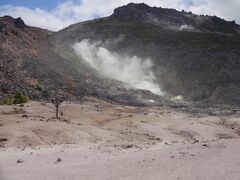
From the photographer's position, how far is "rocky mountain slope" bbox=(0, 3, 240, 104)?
54094mm

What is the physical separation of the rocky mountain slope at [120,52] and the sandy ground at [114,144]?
31.9ft

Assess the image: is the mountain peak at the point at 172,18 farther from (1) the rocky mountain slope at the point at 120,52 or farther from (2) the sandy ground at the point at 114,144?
(2) the sandy ground at the point at 114,144

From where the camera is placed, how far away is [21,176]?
18016 millimetres

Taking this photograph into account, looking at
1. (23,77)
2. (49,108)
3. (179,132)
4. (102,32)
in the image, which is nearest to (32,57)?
(23,77)

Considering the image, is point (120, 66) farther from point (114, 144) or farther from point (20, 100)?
point (114, 144)

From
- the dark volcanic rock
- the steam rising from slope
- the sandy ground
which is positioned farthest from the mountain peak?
the sandy ground

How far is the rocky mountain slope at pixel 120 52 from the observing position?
54.1 metres

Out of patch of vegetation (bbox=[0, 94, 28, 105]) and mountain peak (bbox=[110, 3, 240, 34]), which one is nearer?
patch of vegetation (bbox=[0, 94, 28, 105])

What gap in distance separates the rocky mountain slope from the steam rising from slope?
154 cm

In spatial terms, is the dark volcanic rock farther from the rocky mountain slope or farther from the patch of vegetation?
the patch of vegetation

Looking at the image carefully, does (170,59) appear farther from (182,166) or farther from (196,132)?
(182,166)

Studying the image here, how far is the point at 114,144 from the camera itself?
27453 mm

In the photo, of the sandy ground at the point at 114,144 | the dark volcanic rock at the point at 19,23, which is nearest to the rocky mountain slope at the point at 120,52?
the dark volcanic rock at the point at 19,23

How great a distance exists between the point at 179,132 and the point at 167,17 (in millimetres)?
82805
